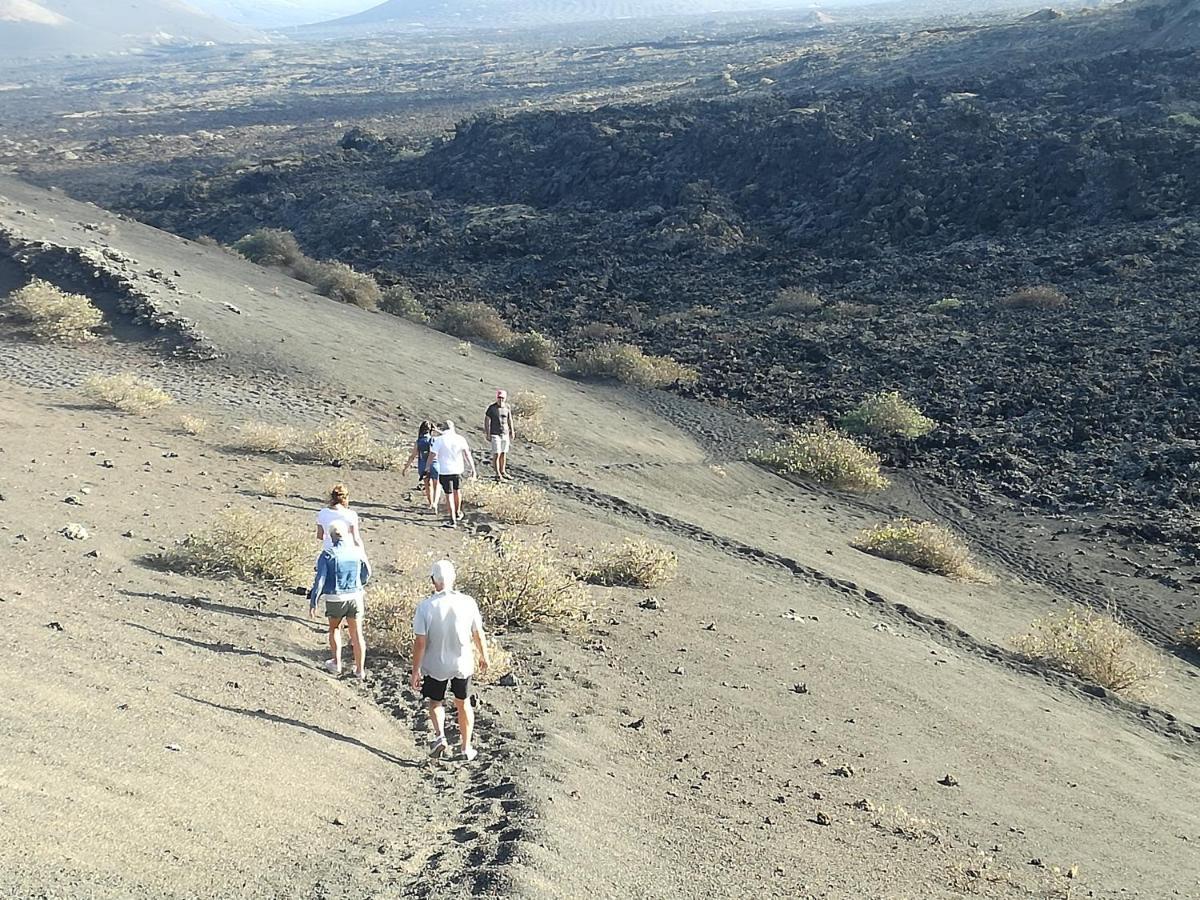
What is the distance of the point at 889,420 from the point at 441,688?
14.8 metres

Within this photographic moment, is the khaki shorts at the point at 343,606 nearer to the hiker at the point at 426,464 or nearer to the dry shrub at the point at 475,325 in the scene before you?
the hiker at the point at 426,464

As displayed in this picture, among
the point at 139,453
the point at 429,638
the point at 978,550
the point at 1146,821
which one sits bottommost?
the point at 978,550

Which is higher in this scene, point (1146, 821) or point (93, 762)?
point (93, 762)

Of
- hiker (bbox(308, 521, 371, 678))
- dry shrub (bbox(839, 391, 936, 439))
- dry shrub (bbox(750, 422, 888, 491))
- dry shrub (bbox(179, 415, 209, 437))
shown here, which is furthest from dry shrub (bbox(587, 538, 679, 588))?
dry shrub (bbox(839, 391, 936, 439))

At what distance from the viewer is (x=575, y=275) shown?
3381cm

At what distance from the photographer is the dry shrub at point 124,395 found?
14820 mm

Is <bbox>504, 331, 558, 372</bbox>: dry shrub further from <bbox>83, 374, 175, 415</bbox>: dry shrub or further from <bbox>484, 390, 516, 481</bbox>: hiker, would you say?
<bbox>83, 374, 175, 415</bbox>: dry shrub

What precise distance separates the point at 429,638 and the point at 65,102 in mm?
139684

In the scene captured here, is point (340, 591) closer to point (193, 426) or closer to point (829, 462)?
point (193, 426)

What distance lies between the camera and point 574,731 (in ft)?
23.6

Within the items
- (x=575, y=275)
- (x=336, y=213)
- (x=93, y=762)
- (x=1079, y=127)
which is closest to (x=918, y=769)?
(x=93, y=762)

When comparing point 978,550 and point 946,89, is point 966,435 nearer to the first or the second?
point 978,550

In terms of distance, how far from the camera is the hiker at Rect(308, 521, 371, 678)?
296 inches

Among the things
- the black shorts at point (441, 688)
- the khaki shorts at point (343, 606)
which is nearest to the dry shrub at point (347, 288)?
the khaki shorts at point (343, 606)
